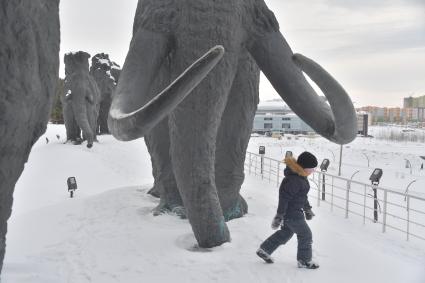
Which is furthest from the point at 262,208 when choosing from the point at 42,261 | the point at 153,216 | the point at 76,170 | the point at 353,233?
the point at 76,170

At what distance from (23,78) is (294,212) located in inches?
88.7

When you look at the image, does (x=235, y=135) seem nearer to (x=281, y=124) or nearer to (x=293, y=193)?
(x=293, y=193)

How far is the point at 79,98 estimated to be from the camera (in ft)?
41.4

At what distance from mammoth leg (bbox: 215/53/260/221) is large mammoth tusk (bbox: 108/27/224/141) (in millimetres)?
984

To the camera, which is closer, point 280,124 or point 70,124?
point 70,124

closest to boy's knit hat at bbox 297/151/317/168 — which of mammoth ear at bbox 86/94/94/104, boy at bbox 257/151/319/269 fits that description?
boy at bbox 257/151/319/269

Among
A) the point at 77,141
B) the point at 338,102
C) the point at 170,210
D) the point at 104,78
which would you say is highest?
the point at 104,78

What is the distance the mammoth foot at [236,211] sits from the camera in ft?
15.7

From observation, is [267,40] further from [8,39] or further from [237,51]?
[8,39]

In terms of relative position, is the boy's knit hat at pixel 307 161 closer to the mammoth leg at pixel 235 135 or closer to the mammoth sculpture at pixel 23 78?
the mammoth leg at pixel 235 135

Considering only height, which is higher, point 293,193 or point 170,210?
point 293,193

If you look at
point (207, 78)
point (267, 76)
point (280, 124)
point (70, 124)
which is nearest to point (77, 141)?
point (70, 124)

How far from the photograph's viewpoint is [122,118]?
282 cm

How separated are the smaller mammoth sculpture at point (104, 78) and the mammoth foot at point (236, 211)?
1375 centimetres
